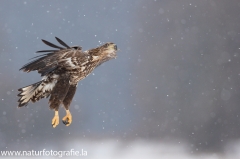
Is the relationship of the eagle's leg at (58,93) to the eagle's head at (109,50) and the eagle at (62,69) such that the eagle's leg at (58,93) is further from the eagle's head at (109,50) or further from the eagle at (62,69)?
the eagle's head at (109,50)

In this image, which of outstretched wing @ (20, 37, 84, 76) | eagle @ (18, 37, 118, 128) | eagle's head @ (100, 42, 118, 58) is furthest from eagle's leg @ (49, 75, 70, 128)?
eagle's head @ (100, 42, 118, 58)

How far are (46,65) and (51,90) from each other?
28 centimetres

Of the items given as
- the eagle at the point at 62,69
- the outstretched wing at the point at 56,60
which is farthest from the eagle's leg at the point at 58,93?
the outstretched wing at the point at 56,60

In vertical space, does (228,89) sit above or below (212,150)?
above

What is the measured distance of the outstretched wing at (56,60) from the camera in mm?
3707

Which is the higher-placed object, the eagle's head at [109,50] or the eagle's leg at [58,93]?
the eagle's head at [109,50]

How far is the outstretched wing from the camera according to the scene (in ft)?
12.2

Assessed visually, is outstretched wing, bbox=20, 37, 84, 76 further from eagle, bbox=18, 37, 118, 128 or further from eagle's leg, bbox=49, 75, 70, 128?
eagle's leg, bbox=49, 75, 70, 128

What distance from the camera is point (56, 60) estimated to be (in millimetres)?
3797

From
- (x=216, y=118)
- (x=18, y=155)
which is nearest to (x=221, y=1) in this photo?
(x=216, y=118)

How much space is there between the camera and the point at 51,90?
384 cm

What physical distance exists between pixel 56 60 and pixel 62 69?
0.13 meters

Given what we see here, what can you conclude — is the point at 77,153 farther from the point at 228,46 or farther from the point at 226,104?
the point at 228,46

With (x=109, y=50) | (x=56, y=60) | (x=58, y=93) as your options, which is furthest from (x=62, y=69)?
(x=109, y=50)
